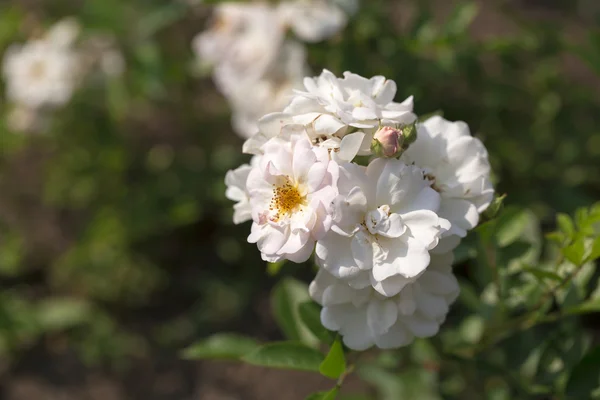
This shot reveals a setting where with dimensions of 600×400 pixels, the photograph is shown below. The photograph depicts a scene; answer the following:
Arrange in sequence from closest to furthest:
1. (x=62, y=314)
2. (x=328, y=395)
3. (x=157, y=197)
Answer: (x=328, y=395) < (x=157, y=197) < (x=62, y=314)

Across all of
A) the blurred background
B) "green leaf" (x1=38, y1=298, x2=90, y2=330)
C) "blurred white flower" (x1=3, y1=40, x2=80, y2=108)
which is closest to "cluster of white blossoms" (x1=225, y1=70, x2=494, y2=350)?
the blurred background

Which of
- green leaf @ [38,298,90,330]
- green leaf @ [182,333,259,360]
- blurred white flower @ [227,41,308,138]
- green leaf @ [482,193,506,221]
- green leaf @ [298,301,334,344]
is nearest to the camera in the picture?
green leaf @ [482,193,506,221]

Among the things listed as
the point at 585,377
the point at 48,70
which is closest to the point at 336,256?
the point at 585,377

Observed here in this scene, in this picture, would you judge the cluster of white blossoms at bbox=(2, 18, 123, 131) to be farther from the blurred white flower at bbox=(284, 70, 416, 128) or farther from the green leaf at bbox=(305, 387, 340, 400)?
the green leaf at bbox=(305, 387, 340, 400)

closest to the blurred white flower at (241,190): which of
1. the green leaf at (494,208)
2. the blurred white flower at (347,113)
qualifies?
the blurred white flower at (347,113)

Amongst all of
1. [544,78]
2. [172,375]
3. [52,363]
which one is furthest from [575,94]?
[52,363]

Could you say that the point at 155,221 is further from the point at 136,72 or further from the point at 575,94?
the point at 575,94

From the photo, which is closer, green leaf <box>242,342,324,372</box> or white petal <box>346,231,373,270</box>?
white petal <box>346,231,373,270</box>

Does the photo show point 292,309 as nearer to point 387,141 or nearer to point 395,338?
point 395,338

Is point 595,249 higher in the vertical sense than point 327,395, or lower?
higher
